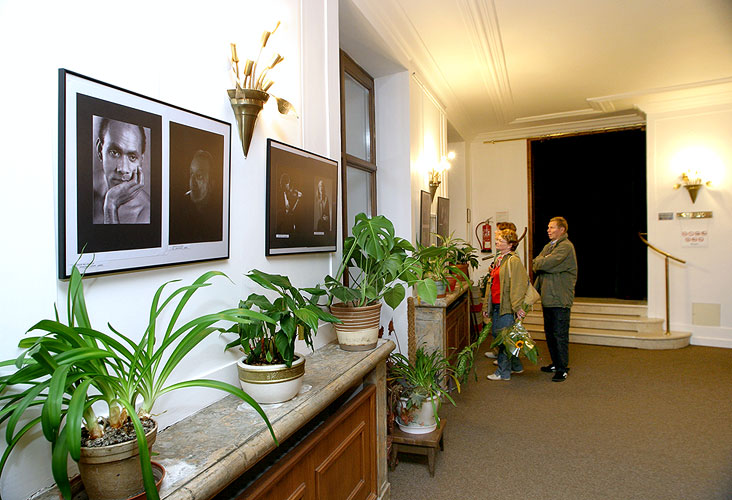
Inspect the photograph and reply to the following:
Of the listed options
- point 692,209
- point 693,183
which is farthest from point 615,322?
point 693,183

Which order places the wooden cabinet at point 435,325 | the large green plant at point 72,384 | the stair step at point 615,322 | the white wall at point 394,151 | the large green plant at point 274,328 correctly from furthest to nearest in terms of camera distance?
the stair step at point 615,322, the white wall at point 394,151, the wooden cabinet at point 435,325, the large green plant at point 274,328, the large green plant at point 72,384

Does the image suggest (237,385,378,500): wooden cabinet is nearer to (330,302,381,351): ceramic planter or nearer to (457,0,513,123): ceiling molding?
(330,302,381,351): ceramic planter

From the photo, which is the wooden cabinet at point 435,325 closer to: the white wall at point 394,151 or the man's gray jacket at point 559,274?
the white wall at point 394,151

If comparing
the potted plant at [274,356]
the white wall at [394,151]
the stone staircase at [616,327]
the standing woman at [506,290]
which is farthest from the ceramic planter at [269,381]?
the stone staircase at [616,327]

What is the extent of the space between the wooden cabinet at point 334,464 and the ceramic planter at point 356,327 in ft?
0.89

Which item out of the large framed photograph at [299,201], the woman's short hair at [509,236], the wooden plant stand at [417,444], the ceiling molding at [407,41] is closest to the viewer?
the large framed photograph at [299,201]

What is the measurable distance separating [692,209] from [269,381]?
6.81 m

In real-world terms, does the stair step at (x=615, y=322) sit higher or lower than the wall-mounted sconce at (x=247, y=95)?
lower

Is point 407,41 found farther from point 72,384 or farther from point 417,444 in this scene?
point 72,384

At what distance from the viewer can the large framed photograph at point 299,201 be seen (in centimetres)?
205

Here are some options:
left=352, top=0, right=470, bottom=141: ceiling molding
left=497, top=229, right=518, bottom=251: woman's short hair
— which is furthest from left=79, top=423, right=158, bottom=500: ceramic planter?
left=497, top=229, right=518, bottom=251: woman's short hair

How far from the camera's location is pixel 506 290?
438cm

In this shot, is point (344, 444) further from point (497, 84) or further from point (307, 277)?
point (497, 84)

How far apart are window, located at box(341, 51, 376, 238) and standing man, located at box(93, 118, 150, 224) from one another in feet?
6.85
